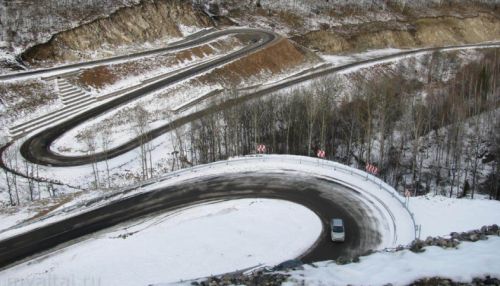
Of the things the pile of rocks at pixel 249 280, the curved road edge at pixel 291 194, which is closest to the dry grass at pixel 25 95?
the curved road edge at pixel 291 194

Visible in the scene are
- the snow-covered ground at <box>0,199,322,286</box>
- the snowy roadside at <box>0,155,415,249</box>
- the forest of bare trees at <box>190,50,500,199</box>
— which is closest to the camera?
the snow-covered ground at <box>0,199,322,286</box>

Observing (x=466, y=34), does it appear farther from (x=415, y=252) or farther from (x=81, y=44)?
(x=415, y=252)

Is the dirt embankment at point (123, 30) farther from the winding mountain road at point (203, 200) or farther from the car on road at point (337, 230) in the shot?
the car on road at point (337, 230)

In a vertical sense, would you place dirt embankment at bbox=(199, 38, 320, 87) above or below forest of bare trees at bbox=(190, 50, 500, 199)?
above

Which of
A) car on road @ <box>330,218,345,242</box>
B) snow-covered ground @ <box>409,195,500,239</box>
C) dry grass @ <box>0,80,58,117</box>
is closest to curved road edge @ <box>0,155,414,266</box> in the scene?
snow-covered ground @ <box>409,195,500,239</box>

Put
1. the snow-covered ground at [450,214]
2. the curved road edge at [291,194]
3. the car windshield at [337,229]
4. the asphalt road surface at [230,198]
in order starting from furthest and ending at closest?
the snow-covered ground at [450,214]
the curved road edge at [291,194]
the car windshield at [337,229]
the asphalt road surface at [230,198]

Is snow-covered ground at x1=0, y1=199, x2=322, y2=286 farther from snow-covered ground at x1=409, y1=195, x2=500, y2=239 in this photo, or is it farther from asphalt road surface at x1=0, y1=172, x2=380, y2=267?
snow-covered ground at x1=409, y1=195, x2=500, y2=239

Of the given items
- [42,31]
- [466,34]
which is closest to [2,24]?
[42,31]
